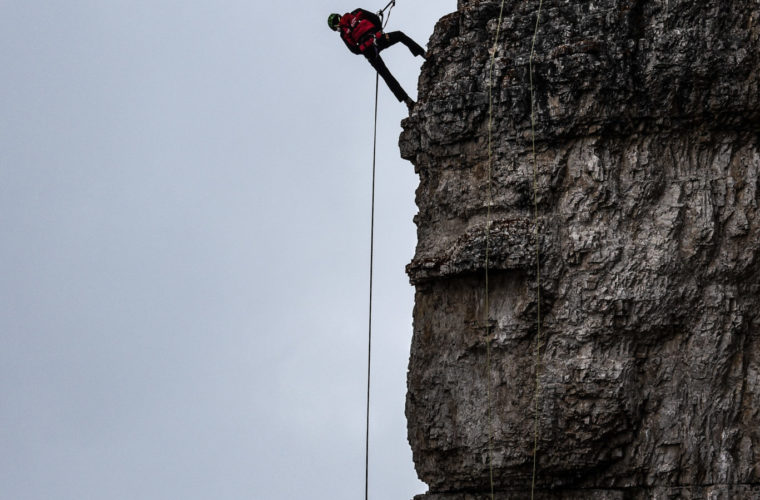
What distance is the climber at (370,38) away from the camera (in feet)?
60.1

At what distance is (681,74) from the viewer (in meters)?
15.3

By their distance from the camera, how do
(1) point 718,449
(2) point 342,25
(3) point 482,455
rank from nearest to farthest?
1. (1) point 718,449
2. (3) point 482,455
3. (2) point 342,25

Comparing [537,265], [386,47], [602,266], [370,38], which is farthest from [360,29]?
[602,266]

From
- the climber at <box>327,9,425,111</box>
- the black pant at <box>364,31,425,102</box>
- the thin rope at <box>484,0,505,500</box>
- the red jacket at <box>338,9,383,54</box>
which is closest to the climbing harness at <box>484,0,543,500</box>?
the thin rope at <box>484,0,505,500</box>

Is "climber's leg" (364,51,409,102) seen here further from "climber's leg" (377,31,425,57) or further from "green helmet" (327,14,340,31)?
"green helmet" (327,14,340,31)

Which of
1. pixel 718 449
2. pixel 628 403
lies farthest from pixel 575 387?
pixel 718 449

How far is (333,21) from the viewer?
63.0ft

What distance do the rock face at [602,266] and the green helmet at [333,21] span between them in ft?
10.5

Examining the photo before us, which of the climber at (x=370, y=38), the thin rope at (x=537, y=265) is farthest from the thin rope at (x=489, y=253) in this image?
the climber at (x=370, y=38)

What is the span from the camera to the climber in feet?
60.1

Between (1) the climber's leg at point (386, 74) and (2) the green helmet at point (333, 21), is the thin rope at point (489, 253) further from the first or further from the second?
(2) the green helmet at point (333, 21)

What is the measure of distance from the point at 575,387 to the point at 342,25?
280 inches

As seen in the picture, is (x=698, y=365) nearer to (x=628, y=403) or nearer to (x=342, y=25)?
(x=628, y=403)

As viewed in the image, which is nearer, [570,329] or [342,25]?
[570,329]
